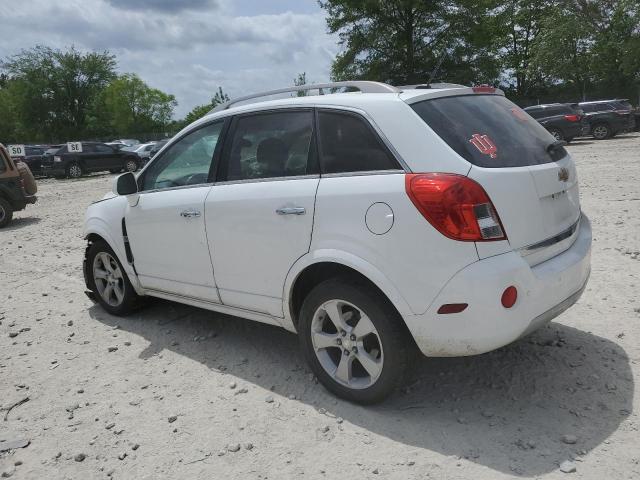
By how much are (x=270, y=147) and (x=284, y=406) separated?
65.1 inches

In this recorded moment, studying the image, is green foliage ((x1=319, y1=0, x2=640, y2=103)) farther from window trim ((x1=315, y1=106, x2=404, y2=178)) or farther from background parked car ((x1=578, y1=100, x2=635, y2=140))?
window trim ((x1=315, y1=106, x2=404, y2=178))

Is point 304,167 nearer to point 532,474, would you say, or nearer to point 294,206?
point 294,206

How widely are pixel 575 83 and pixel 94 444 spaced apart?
3976cm

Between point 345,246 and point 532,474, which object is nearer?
point 532,474

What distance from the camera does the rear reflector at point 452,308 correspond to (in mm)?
2782

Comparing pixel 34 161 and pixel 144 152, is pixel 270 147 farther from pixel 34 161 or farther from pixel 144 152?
pixel 34 161

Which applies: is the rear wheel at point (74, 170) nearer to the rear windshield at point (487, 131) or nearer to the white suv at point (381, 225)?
the white suv at point (381, 225)

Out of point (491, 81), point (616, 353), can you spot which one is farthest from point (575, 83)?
point (616, 353)

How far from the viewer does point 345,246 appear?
121 inches

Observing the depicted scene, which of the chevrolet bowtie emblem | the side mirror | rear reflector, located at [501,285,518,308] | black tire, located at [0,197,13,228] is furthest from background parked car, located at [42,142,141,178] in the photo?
rear reflector, located at [501,285,518,308]

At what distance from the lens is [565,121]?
22734 millimetres

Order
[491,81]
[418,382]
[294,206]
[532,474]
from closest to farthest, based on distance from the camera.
→ 1. [532,474]
2. [294,206]
3. [418,382]
4. [491,81]

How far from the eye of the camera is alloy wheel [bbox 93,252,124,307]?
5100 millimetres

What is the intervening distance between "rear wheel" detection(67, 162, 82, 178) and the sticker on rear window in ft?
85.5
